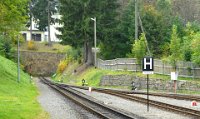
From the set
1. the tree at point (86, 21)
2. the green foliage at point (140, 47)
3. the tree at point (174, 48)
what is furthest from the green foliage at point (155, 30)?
the tree at point (174, 48)

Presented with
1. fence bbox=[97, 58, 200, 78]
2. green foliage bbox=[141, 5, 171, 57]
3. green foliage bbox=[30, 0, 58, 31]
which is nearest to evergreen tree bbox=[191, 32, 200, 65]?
fence bbox=[97, 58, 200, 78]

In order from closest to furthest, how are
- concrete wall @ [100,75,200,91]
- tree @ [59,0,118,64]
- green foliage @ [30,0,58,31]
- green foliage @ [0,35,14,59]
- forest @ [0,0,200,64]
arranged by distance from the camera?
concrete wall @ [100,75,200,91] → forest @ [0,0,200,64] → tree @ [59,0,118,64] → green foliage @ [0,35,14,59] → green foliage @ [30,0,58,31]

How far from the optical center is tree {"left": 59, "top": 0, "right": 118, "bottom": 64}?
7375 cm

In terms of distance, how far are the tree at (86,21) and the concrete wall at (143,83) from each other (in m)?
12.6

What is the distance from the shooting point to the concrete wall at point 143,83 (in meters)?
42.8

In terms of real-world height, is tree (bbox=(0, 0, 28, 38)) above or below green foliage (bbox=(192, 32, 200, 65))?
above

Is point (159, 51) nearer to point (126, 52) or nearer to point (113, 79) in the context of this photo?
point (126, 52)

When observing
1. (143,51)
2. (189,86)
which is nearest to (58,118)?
(189,86)

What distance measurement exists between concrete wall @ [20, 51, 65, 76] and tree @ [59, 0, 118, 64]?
132 ft

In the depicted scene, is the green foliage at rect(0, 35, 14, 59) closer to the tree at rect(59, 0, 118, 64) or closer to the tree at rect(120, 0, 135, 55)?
the tree at rect(59, 0, 118, 64)

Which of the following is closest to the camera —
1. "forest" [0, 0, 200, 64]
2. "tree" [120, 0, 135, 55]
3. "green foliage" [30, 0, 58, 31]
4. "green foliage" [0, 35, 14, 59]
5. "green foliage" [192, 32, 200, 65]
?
"green foliage" [192, 32, 200, 65]

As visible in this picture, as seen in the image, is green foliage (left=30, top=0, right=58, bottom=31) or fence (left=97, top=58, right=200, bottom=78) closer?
fence (left=97, top=58, right=200, bottom=78)

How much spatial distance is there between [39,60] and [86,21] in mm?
45522

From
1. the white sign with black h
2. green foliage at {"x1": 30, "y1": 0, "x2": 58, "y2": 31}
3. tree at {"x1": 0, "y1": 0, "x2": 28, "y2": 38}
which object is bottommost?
the white sign with black h
